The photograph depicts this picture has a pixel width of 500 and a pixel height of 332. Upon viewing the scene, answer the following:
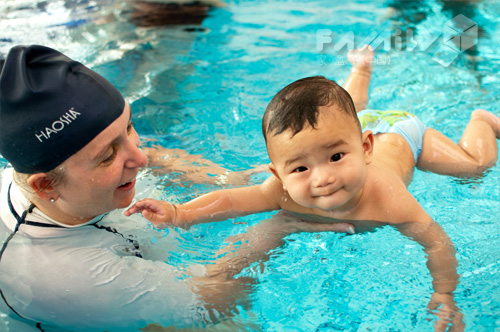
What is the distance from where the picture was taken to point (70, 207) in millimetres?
2318

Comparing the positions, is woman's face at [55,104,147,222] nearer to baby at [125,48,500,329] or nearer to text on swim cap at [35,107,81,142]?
text on swim cap at [35,107,81,142]

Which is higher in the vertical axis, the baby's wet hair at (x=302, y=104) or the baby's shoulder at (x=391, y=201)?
the baby's wet hair at (x=302, y=104)

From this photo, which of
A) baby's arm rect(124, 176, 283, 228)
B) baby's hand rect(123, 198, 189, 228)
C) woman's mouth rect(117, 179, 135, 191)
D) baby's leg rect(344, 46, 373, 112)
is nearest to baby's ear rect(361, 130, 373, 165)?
baby's arm rect(124, 176, 283, 228)

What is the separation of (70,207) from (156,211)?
0.55m

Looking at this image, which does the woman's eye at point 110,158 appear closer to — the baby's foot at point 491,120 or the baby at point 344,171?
the baby at point 344,171

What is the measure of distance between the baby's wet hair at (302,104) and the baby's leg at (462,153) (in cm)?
121

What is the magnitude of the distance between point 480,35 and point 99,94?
487 cm

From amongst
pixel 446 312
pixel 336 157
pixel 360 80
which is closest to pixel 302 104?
pixel 336 157

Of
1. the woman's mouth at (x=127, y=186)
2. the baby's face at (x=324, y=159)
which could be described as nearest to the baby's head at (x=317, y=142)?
the baby's face at (x=324, y=159)

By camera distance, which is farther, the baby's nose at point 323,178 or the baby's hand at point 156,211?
the baby's hand at point 156,211

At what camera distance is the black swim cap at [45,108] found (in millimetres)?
2072

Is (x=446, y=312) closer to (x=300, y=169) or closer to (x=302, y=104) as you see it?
(x=300, y=169)

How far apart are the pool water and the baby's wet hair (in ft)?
2.70

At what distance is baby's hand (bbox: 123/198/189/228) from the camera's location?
2.68 meters
